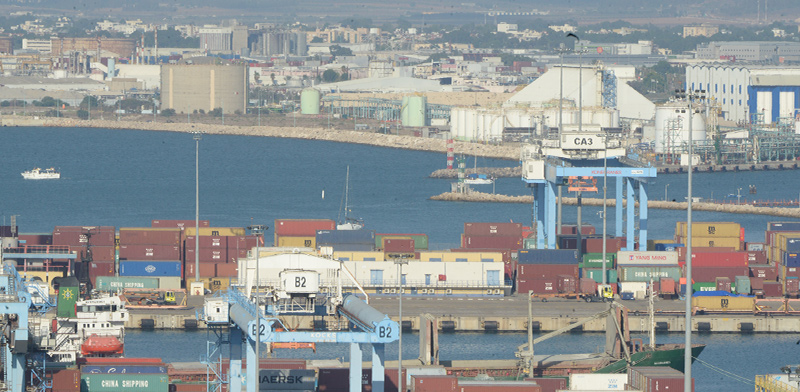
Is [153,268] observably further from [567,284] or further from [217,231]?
[567,284]

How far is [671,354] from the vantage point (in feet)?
172

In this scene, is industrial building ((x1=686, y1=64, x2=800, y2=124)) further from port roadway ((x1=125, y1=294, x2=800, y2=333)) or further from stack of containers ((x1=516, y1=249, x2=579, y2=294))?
port roadway ((x1=125, y1=294, x2=800, y2=333))

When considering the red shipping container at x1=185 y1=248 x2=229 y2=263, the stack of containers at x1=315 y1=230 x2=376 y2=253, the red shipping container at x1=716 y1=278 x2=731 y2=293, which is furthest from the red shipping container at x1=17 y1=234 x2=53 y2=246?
the red shipping container at x1=716 y1=278 x2=731 y2=293

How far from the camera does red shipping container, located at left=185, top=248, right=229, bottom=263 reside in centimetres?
7081

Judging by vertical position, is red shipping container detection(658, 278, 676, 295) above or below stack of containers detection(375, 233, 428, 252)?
below

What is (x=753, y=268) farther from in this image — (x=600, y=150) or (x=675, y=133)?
(x=675, y=133)

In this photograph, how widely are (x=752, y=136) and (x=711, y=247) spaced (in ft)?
303

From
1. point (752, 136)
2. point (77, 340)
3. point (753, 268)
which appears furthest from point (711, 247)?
point (752, 136)

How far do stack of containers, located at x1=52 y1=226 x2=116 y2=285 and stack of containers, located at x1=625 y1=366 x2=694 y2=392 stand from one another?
30772 mm

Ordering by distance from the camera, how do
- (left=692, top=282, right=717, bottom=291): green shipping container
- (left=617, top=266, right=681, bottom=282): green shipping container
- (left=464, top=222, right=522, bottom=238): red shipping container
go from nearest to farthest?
(left=692, top=282, right=717, bottom=291): green shipping container → (left=617, top=266, right=681, bottom=282): green shipping container → (left=464, top=222, right=522, bottom=238): red shipping container

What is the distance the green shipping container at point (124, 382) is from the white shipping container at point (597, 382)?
447 inches

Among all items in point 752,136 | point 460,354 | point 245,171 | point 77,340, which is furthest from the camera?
point 752,136

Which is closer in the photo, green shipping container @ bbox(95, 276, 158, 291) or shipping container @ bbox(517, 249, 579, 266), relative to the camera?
green shipping container @ bbox(95, 276, 158, 291)

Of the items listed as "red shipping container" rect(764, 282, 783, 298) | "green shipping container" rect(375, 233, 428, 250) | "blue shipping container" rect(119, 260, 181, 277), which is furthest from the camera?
"green shipping container" rect(375, 233, 428, 250)
